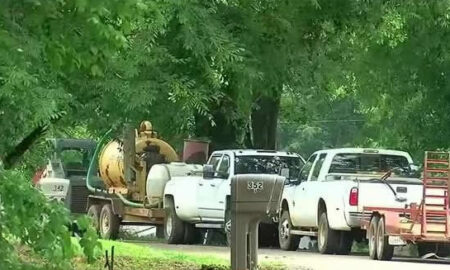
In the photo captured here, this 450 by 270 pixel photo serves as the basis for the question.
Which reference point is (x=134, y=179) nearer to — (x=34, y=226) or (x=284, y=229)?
(x=284, y=229)

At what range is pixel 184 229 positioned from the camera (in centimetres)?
2070

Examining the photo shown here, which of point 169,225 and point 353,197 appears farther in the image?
point 169,225

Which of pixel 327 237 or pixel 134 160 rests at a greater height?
pixel 134 160

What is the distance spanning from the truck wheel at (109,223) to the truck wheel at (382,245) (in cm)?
815

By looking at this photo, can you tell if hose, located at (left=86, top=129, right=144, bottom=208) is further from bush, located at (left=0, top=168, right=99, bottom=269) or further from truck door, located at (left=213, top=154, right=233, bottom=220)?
bush, located at (left=0, top=168, right=99, bottom=269)

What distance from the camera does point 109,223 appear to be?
2338cm

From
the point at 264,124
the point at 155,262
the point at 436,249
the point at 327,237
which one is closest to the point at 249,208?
the point at 155,262

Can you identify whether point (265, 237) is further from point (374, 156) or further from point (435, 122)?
point (435, 122)

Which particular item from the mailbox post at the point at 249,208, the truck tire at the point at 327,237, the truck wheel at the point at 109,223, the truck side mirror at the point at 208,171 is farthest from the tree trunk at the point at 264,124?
the mailbox post at the point at 249,208

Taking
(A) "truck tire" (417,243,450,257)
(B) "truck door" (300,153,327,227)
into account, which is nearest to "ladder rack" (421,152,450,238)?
(A) "truck tire" (417,243,450,257)

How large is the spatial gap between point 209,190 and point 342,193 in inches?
138

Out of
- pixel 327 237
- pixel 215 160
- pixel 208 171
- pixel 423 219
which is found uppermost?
pixel 215 160

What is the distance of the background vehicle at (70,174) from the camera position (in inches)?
1075

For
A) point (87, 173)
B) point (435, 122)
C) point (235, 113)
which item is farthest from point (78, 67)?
point (87, 173)
